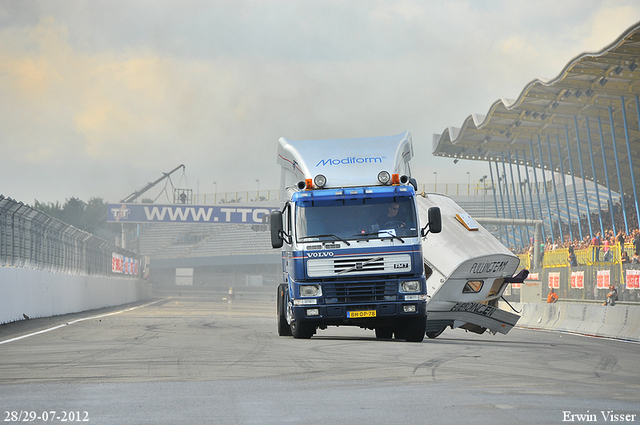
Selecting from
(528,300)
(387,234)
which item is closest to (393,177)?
(387,234)

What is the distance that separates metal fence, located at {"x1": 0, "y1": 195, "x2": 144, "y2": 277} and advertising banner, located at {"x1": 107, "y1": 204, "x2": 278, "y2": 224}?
91.9 feet

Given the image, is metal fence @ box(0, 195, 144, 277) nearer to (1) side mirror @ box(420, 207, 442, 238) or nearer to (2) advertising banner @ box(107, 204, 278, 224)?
(1) side mirror @ box(420, 207, 442, 238)

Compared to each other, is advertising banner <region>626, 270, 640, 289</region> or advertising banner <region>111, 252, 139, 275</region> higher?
advertising banner <region>111, 252, 139, 275</region>

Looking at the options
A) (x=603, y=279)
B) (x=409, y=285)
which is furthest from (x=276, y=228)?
(x=603, y=279)

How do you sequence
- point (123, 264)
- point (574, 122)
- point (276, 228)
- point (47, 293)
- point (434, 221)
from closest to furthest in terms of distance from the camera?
1. point (434, 221)
2. point (276, 228)
3. point (47, 293)
4. point (574, 122)
5. point (123, 264)

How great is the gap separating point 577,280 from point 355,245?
52.1 feet

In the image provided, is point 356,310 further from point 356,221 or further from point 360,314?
point 356,221

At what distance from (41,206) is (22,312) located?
11819cm

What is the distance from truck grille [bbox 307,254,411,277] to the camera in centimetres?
1424

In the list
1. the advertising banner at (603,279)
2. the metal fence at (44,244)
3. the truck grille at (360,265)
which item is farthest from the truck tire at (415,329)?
the metal fence at (44,244)

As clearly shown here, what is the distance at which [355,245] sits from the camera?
14.2m

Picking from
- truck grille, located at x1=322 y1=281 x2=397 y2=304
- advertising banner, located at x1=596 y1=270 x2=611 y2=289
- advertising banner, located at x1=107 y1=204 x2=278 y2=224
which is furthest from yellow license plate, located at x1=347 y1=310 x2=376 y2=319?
advertising banner, located at x1=107 y1=204 x2=278 y2=224

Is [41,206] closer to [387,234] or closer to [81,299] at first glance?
[81,299]

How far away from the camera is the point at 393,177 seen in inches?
585
